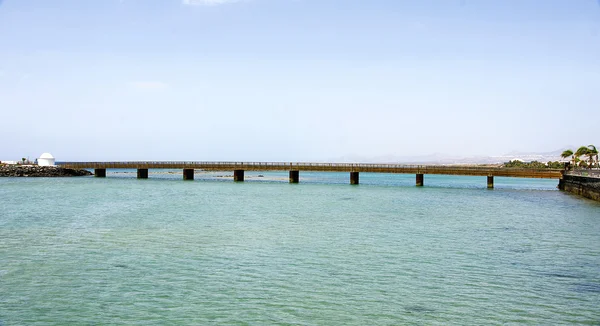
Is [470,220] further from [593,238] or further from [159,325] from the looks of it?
[159,325]

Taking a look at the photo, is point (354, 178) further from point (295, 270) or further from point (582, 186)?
point (295, 270)

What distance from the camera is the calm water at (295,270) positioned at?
1473 centimetres

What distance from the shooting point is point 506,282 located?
18297 mm

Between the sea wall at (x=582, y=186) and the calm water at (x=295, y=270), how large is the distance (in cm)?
2117

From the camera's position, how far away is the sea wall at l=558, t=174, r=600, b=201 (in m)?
56.0

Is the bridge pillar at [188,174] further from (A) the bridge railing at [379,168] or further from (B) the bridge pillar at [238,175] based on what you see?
(B) the bridge pillar at [238,175]

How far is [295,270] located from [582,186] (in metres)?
56.0

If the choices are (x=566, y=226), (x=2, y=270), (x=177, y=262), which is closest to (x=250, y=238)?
(x=177, y=262)

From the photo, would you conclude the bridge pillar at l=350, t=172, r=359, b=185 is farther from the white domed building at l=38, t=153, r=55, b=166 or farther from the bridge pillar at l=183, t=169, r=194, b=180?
the white domed building at l=38, t=153, r=55, b=166

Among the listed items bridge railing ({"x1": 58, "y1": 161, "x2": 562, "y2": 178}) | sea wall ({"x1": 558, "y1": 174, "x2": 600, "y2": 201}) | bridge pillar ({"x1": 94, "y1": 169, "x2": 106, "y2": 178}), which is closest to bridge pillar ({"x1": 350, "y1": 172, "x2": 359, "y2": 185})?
bridge railing ({"x1": 58, "y1": 161, "x2": 562, "y2": 178})

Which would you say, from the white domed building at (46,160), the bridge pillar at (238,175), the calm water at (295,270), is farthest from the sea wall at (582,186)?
the white domed building at (46,160)

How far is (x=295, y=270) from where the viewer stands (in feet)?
65.3

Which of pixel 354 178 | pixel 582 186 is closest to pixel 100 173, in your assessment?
pixel 354 178

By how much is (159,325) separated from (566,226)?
29.1 metres
